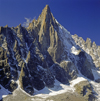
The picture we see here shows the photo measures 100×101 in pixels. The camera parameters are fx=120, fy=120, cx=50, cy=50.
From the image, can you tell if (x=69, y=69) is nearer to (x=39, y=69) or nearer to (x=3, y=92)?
(x=39, y=69)

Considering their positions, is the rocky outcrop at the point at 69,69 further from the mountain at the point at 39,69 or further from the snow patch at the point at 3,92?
the snow patch at the point at 3,92

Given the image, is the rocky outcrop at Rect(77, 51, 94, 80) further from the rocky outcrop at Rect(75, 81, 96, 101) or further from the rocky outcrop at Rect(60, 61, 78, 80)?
the rocky outcrop at Rect(75, 81, 96, 101)

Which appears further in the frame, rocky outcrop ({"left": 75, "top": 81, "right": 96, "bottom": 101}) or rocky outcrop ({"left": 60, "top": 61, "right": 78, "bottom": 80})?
rocky outcrop ({"left": 60, "top": 61, "right": 78, "bottom": 80})

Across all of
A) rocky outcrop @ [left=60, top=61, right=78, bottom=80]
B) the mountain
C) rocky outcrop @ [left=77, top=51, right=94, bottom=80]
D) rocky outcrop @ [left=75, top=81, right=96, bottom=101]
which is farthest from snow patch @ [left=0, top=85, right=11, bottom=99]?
rocky outcrop @ [left=77, top=51, right=94, bottom=80]

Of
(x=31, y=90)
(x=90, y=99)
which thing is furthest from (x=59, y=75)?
(x=31, y=90)

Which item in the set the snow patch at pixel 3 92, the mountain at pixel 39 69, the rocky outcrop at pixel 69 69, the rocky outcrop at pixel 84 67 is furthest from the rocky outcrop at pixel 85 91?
the snow patch at pixel 3 92

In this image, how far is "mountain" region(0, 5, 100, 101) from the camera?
66438 mm

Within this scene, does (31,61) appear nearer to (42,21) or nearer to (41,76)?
(41,76)

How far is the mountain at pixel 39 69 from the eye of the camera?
218 ft

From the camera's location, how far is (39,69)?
8638 centimetres

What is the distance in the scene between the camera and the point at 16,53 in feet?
282

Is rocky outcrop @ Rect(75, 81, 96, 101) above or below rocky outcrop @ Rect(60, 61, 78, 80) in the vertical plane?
below

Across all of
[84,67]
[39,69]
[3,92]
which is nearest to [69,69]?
[84,67]

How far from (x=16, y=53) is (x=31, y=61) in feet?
42.9
